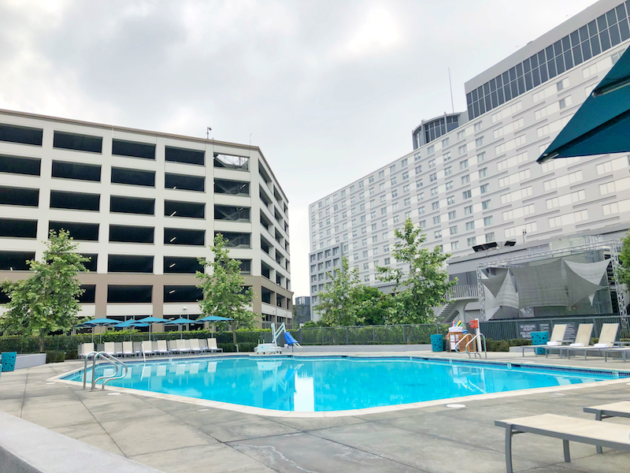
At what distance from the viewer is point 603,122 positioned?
4.59 m

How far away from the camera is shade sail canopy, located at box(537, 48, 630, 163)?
3.87m

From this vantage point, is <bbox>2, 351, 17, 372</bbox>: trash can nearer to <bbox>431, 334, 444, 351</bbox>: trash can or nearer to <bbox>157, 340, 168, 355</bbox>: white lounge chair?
<bbox>157, 340, 168, 355</bbox>: white lounge chair

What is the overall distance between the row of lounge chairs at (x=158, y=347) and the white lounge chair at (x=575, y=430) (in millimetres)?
27473

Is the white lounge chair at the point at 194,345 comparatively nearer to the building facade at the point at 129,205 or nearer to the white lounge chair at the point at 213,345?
the white lounge chair at the point at 213,345

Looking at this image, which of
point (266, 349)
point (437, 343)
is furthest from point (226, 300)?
point (437, 343)

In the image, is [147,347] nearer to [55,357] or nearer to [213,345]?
[213,345]

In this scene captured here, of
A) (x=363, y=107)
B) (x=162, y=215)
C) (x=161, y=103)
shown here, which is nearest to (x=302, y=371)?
(x=161, y=103)

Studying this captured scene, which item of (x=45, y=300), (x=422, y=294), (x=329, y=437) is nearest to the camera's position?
(x=329, y=437)

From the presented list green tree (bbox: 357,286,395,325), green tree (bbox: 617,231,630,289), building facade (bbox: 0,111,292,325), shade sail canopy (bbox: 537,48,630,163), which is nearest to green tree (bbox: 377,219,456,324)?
green tree (bbox: 357,286,395,325)

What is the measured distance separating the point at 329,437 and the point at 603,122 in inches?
196

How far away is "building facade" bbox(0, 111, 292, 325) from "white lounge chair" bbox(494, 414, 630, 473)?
42.2m

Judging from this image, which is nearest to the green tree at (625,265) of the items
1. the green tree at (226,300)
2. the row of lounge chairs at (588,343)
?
the row of lounge chairs at (588,343)

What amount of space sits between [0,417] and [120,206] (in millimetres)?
46239

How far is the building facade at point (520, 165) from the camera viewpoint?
50.2m
